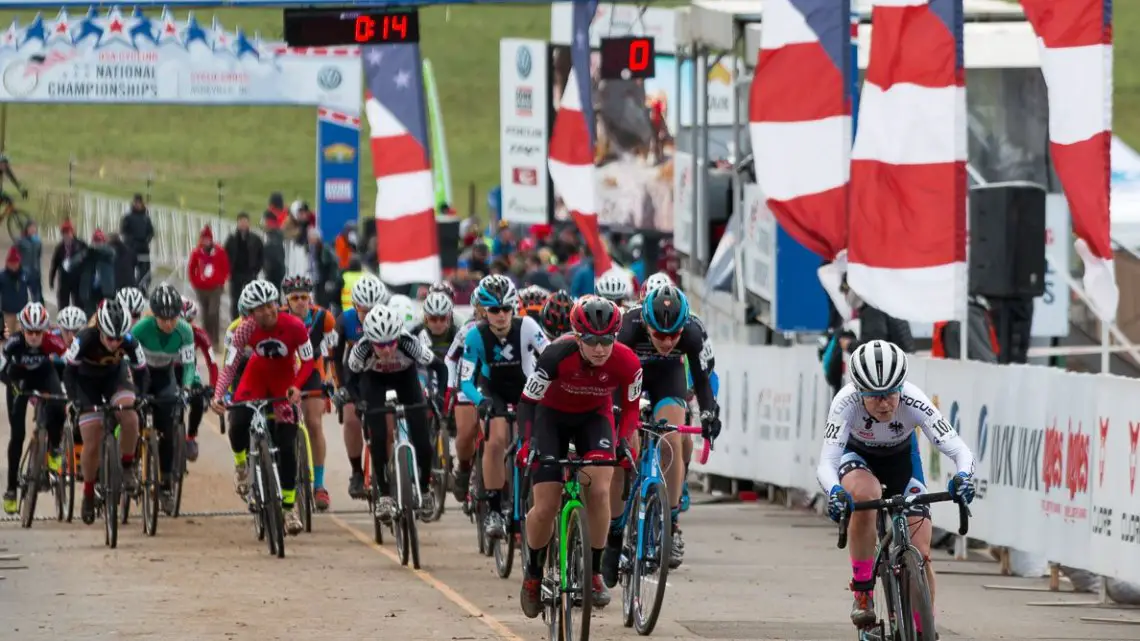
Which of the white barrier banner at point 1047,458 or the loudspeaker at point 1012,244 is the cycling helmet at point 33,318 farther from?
the loudspeaker at point 1012,244

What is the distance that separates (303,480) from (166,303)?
1735mm

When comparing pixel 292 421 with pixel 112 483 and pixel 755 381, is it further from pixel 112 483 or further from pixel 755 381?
pixel 755 381

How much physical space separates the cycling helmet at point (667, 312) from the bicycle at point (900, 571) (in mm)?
3417

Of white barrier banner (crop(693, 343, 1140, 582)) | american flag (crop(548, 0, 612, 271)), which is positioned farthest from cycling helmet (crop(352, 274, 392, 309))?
american flag (crop(548, 0, 612, 271))

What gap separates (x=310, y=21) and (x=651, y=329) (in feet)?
34.3

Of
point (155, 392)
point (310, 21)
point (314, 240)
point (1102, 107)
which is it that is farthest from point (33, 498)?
point (314, 240)

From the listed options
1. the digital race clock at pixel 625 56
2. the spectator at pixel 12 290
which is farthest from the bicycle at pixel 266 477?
the spectator at pixel 12 290

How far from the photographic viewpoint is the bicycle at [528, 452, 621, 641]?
1130cm

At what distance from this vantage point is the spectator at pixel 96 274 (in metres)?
36.2

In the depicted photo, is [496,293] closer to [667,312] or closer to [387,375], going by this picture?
[387,375]

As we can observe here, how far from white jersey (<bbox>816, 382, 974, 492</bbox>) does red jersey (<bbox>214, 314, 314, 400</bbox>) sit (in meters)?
7.02

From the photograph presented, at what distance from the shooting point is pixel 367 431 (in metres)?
16.7

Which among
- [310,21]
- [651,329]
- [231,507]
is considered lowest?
[231,507]

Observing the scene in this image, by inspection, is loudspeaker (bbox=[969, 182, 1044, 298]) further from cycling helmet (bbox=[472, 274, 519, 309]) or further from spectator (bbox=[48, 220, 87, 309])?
spectator (bbox=[48, 220, 87, 309])
